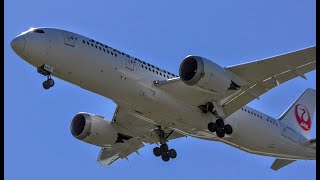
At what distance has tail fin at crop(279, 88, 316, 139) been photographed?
1603 inches

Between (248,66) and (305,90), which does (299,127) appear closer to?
(305,90)

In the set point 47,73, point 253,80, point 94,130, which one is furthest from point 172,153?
point 47,73

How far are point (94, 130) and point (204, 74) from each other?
9.33 m

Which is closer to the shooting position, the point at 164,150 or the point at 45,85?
the point at 45,85

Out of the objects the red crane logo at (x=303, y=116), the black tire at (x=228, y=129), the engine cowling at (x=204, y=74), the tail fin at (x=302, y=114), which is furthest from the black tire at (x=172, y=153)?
the red crane logo at (x=303, y=116)

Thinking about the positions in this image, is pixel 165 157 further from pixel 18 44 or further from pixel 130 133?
pixel 18 44

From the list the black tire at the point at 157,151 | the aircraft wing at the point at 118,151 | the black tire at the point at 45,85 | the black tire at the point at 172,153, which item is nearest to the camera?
the black tire at the point at 45,85

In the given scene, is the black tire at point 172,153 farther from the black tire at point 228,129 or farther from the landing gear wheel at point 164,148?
the black tire at point 228,129

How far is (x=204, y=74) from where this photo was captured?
29500 millimetres

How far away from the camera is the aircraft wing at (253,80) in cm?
2992

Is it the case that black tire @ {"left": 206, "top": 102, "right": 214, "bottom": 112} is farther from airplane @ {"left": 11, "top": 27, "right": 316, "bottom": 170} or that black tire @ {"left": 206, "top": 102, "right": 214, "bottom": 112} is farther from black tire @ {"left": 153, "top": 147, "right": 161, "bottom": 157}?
black tire @ {"left": 153, "top": 147, "right": 161, "bottom": 157}

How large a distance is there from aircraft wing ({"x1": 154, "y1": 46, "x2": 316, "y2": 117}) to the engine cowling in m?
0.54

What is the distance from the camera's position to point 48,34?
29.7 metres
